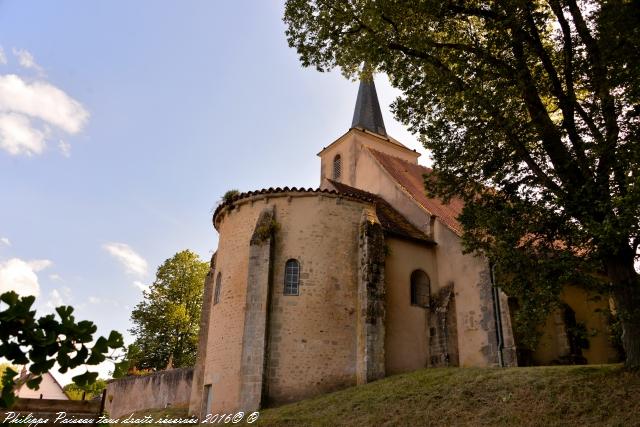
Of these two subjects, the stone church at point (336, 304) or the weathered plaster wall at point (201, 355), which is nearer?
the stone church at point (336, 304)

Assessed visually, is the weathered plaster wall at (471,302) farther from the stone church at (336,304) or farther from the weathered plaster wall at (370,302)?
the weathered plaster wall at (370,302)

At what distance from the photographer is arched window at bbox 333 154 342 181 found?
26.9 m

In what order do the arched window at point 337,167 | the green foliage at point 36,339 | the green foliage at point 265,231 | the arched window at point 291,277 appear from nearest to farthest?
the green foliage at point 36,339, the arched window at point 291,277, the green foliage at point 265,231, the arched window at point 337,167

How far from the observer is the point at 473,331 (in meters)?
17.7

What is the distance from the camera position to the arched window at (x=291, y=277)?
1755cm

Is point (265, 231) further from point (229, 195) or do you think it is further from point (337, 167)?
point (337, 167)

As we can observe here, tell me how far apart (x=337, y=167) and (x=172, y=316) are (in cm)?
1428

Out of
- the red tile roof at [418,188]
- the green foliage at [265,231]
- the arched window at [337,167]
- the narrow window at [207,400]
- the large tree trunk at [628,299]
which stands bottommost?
the narrow window at [207,400]

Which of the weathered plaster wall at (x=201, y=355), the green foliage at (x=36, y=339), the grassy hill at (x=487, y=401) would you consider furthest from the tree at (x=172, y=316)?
the green foliage at (x=36, y=339)

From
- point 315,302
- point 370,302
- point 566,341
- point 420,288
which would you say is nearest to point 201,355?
point 315,302

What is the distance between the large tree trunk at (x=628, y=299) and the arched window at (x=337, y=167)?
17.1 metres

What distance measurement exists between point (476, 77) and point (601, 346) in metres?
14.2

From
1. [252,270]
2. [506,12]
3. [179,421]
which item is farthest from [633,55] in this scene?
[179,421]

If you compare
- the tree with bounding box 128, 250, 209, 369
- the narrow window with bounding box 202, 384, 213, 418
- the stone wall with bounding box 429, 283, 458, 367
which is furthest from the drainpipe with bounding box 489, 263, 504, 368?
the tree with bounding box 128, 250, 209, 369
